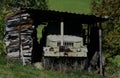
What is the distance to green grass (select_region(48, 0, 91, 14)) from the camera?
86.4 meters

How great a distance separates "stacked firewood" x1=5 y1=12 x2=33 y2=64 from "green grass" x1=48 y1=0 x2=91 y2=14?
2331 inches

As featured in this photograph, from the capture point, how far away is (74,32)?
2742 centimetres

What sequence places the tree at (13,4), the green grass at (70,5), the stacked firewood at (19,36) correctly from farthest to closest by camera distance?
the green grass at (70,5) < the tree at (13,4) < the stacked firewood at (19,36)

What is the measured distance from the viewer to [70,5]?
91.2 m

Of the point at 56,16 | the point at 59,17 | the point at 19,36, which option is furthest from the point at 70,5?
the point at 19,36

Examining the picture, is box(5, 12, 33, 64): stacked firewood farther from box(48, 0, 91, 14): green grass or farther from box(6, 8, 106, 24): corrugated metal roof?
box(48, 0, 91, 14): green grass

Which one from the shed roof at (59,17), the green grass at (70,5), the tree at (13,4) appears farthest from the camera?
the green grass at (70,5)

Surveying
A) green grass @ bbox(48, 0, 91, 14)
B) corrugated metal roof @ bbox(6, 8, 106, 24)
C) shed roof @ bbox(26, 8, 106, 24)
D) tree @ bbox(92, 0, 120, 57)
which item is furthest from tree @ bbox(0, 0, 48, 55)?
green grass @ bbox(48, 0, 91, 14)

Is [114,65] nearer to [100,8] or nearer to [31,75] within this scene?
[100,8]

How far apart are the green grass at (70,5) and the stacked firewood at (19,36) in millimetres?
59212

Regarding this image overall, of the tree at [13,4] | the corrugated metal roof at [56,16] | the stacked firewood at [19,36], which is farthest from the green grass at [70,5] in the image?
the stacked firewood at [19,36]

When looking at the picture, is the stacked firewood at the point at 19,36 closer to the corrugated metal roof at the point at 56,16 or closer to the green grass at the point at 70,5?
the corrugated metal roof at the point at 56,16

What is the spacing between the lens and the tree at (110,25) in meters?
32.4

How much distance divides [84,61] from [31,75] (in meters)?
10.8
